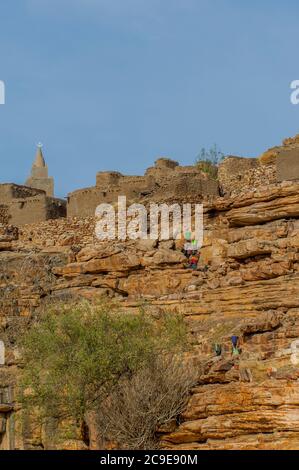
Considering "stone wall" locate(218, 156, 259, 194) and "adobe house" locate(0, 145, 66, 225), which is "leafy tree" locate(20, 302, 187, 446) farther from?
"adobe house" locate(0, 145, 66, 225)

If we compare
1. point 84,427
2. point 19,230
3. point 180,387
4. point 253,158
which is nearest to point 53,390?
point 84,427

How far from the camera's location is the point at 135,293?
45.8m

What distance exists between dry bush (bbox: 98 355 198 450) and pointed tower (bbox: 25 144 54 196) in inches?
1512

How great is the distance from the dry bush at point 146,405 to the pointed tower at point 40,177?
3841 centimetres

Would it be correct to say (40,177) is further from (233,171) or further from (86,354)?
(86,354)

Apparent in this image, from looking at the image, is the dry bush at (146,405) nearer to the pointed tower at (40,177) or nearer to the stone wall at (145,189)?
the stone wall at (145,189)

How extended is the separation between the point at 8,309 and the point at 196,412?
12.7 m

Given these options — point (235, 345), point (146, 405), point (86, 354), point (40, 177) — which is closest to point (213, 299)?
point (235, 345)

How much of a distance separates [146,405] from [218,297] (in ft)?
20.2

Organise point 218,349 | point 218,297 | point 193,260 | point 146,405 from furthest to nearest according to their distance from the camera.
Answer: point 193,260 → point 218,297 → point 218,349 → point 146,405

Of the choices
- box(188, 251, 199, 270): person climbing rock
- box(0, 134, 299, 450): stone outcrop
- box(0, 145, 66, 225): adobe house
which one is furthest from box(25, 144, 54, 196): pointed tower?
box(188, 251, 199, 270): person climbing rock

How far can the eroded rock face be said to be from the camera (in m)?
34.8

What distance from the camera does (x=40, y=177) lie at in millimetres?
81562

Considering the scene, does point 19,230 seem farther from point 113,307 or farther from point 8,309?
point 113,307
